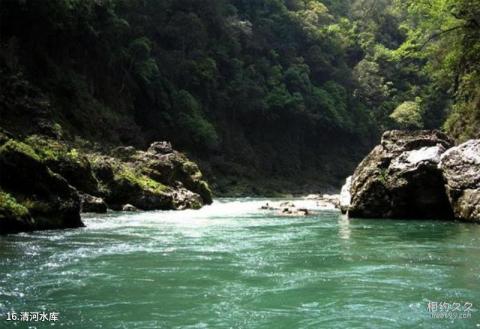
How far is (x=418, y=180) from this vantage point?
60.2ft

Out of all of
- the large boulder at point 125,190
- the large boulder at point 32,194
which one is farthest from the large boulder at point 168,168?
the large boulder at point 32,194

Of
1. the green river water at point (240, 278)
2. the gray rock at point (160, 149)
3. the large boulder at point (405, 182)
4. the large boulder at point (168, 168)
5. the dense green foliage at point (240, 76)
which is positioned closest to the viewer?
the green river water at point (240, 278)

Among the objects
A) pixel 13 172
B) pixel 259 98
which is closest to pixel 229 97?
pixel 259 98

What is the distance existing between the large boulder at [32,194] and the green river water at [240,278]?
723mm

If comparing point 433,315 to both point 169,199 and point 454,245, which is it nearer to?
point 454,245

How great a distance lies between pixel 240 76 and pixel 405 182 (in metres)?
35.0

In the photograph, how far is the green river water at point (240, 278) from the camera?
6.14m

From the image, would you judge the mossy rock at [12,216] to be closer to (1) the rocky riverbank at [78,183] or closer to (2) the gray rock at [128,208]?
(1) the rocky riverbank at [78,183]

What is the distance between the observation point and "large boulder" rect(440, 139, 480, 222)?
1603cm

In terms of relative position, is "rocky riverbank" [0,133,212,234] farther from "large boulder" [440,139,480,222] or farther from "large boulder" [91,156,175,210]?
"large boulder" [440,139,480,222]

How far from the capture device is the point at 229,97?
51.1 m

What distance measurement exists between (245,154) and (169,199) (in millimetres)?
28062

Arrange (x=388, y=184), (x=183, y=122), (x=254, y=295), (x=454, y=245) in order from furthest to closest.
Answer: (x=183, y=122), (x=388, y=184), (x=454, y=245), (x=254, y=295)

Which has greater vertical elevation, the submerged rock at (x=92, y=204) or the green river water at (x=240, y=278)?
the submerged rock at (x=92, y=204)
